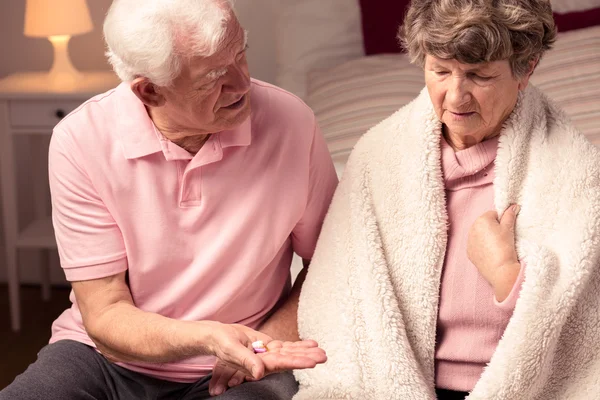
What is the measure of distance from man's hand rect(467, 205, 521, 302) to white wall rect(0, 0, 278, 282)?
1.73 meters

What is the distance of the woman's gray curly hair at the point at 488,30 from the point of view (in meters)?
1.29

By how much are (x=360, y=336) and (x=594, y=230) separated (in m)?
0.43

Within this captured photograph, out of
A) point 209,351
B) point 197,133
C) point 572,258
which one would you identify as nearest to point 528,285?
point 572,258

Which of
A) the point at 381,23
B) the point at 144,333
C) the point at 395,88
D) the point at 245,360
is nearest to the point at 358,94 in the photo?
the point at 395,88

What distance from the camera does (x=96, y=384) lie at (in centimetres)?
162

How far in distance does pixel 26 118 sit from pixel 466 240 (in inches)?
70.6

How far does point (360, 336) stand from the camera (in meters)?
1.50

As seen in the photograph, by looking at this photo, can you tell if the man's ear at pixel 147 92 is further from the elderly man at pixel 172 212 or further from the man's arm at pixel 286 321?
the man's arm at pixel 286 321

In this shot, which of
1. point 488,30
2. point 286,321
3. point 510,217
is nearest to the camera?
point 488,30

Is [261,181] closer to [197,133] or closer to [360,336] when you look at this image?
[197,133]

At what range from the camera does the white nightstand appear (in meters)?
2.75

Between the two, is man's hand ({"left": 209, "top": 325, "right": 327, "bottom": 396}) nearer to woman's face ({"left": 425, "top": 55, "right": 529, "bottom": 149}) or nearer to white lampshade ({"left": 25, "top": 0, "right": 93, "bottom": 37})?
woman's face ({"left": 425, "top": 55, "right": 529, "bottom": 149})

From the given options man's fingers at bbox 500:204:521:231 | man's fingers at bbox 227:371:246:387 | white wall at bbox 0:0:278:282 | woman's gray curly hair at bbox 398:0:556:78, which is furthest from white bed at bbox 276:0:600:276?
woman's gray curly hair at bbox 398:0:556:78

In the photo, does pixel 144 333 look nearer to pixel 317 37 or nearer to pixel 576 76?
pixel 576 76
